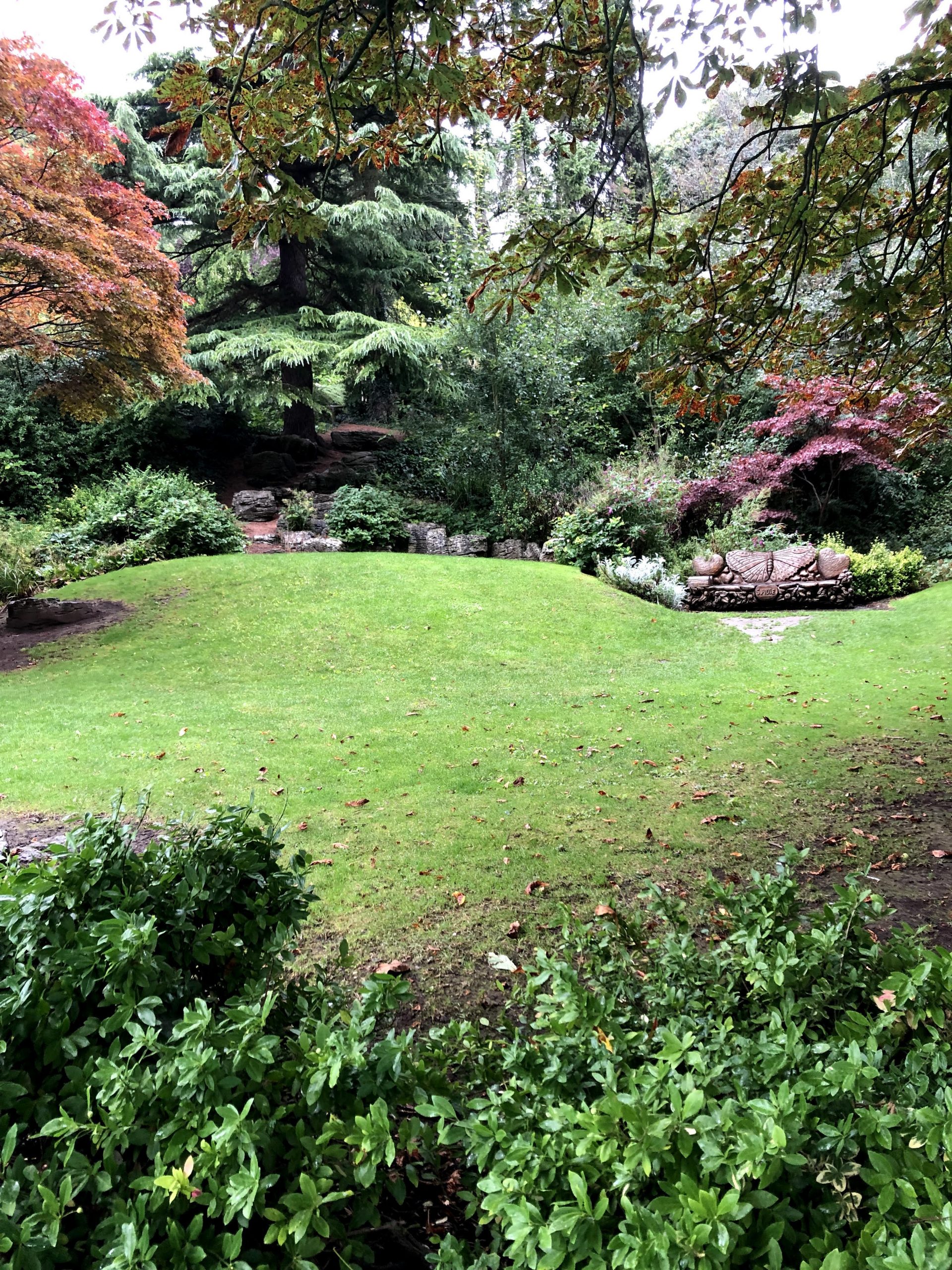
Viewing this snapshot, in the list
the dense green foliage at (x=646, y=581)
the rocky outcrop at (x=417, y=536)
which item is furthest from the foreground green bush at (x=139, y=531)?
the dense green foliage at (x=646, y=581)

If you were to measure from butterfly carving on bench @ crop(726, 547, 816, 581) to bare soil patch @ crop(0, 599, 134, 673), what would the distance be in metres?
9.37

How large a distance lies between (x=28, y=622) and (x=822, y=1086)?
9726 mm

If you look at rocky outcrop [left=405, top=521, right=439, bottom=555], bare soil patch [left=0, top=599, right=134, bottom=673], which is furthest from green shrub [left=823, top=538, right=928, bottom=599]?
bare soil patch [left=0, top=599, right=134, bottom=673]

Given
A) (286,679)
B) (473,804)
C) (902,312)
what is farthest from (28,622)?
(902,312)

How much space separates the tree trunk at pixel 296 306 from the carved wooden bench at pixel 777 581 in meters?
10.6

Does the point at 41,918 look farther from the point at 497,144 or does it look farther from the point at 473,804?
the point at 497,144

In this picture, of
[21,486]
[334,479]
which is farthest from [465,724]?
[21,486]

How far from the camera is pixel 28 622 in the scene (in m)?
8.63

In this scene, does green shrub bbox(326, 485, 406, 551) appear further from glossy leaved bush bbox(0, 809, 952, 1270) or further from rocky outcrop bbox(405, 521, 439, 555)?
glossy leaved bush bbox(0, 809, 952, 1270)

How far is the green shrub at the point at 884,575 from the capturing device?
36.9ft

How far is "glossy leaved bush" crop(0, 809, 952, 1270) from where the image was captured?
0.95m

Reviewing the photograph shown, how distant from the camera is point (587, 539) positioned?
12.0 meters

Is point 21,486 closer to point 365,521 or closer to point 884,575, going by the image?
point 365,521

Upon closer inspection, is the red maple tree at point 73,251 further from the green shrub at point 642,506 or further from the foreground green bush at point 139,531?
the green shrub at point 642,506
